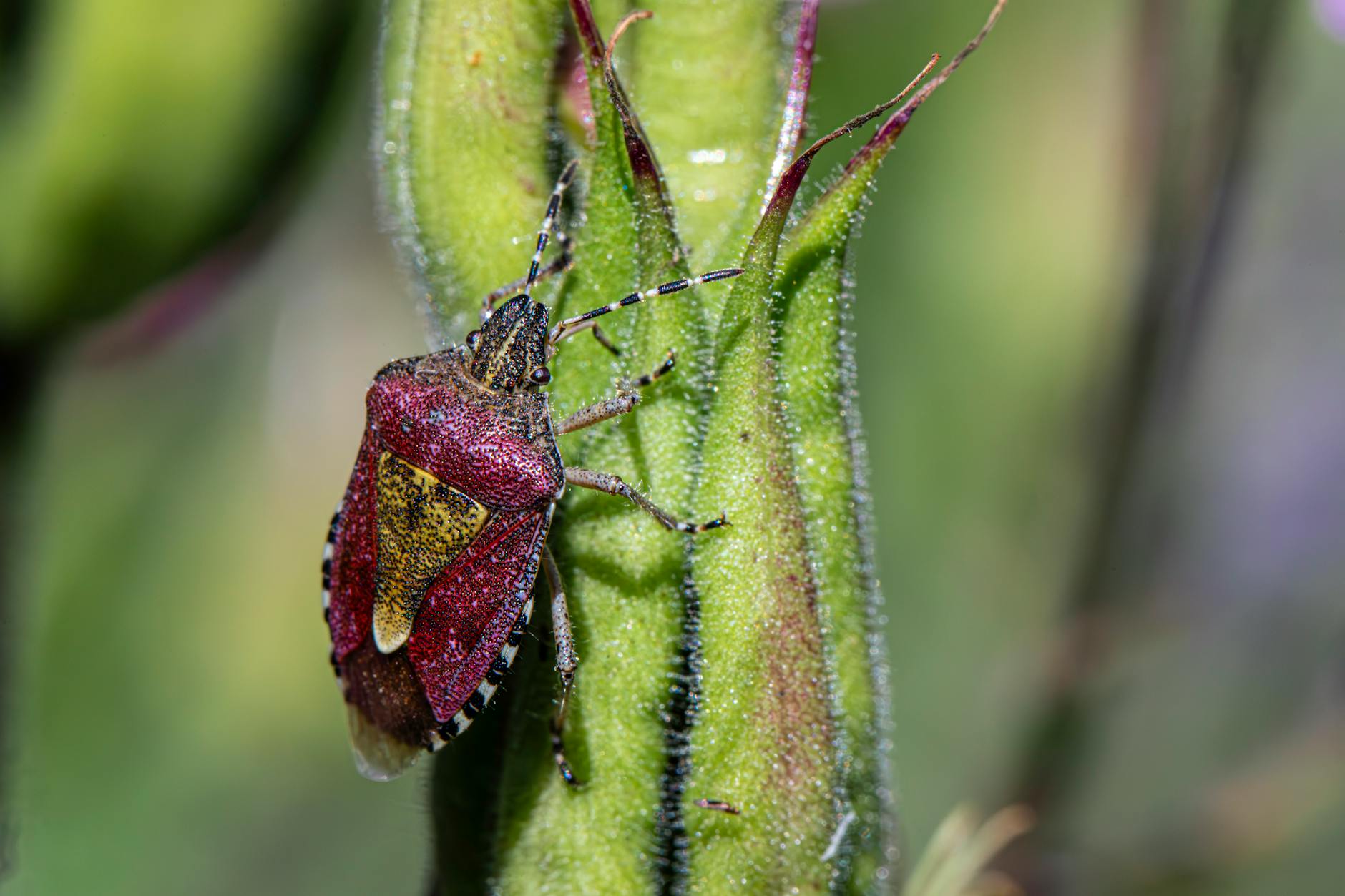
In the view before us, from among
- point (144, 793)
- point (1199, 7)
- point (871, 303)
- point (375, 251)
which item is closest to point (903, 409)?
point (871, 303)

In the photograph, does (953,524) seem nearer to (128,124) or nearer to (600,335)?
(600,335)

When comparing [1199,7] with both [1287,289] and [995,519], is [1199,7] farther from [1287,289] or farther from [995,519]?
[995,519]

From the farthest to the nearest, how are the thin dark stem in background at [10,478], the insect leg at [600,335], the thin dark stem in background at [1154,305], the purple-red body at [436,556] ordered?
1. the thin dark stem in background at [1154,305]
2. the thin dark stem in background at [10,478]
3. the purple-red body at [436,556]
4. the insect leg at [600,335]

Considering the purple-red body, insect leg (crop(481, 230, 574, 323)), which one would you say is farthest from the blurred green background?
insect leg (crop(481, 230, 574, 323))

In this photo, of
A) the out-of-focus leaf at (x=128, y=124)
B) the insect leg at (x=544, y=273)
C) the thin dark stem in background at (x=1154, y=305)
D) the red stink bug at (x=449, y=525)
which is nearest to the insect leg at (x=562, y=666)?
the red stink bug at (x=449, y=525)

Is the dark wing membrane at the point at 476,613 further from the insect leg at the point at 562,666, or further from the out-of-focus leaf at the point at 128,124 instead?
the out-of-focus leaf at the point at 128,124

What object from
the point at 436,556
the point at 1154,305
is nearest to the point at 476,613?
the point at 436,556
